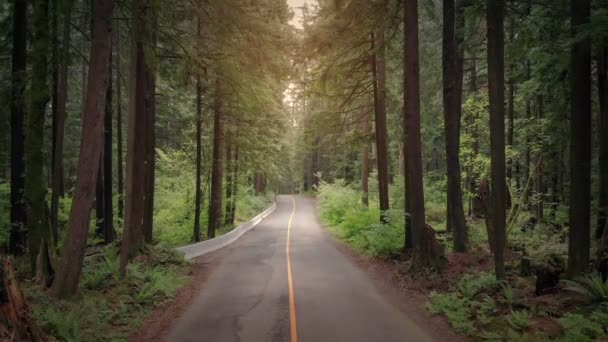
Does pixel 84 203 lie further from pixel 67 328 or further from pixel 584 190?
pixel 584 190

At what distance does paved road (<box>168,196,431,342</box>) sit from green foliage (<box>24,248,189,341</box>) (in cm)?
102

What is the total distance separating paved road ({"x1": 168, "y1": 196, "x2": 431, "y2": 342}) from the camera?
7.68m

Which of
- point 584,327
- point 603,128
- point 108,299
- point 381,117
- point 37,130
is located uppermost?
point 381,117

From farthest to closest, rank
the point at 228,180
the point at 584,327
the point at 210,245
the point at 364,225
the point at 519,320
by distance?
the point at 228,180
the point at 364,225
the point at 210,245
the point at 519,320
the point at 584,327

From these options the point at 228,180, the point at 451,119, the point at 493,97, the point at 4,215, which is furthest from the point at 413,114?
the point at 228,180

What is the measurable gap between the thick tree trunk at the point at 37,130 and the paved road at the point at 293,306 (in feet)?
13.7

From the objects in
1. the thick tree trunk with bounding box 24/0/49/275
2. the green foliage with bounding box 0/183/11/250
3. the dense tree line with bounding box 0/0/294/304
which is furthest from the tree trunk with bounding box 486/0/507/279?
the green foliage with bounding box 0/183/11/250

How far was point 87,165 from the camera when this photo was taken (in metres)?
8.58

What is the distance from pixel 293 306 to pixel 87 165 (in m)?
5.78

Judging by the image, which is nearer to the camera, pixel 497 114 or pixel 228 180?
pixel 497 114

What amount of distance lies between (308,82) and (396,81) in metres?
9.63

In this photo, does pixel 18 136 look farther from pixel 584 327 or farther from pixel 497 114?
pixel 584 327

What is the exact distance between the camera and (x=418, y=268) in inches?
450

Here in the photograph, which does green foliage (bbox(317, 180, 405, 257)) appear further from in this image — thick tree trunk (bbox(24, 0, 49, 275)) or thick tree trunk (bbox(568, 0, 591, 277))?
thick tree trunk (bbox(24, 0, 49, 275))
